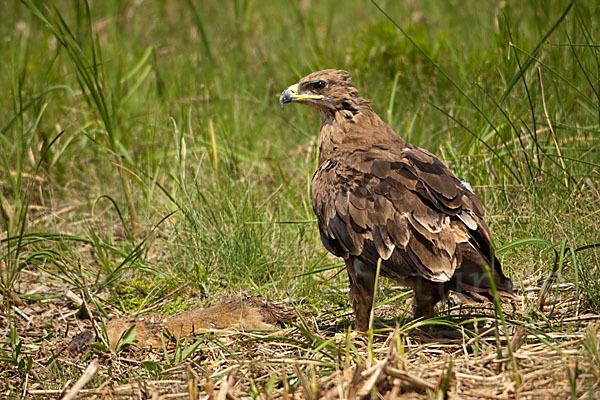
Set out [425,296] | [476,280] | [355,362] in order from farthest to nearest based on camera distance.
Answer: [425,296] < [476,280] < [355,362]

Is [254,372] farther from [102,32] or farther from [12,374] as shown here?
[102,32]

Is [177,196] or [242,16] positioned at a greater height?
[242,16]

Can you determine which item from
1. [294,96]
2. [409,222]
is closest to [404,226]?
[409,222]

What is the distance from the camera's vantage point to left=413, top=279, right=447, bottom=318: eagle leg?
128 inches

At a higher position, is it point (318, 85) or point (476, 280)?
point (318, 85)

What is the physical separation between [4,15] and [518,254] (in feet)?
20.8

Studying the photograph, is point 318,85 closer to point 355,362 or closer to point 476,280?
point 476,280

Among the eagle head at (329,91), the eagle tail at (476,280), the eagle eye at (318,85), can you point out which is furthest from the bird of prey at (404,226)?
the eagle eye at (318,85)

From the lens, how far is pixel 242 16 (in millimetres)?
7070

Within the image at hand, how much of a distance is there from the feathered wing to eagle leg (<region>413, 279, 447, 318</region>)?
136mm

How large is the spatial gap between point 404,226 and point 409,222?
0.03 metres

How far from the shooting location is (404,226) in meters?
3.15

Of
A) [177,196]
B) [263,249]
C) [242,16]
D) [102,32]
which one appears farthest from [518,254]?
[102,32]

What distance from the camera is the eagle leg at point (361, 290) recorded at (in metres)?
3.33
